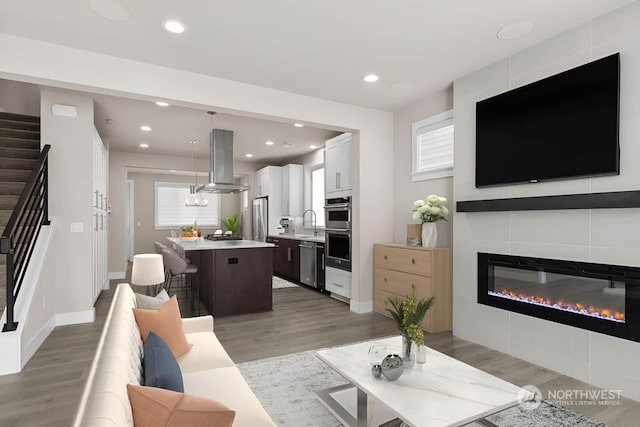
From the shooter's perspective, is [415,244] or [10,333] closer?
[10,333]

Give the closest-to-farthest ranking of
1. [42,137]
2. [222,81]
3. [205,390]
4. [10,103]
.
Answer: [205,390], [222,81], [42,137], [10,103]

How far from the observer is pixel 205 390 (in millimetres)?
1695

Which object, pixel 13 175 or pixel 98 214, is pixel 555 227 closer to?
pixel 98 214

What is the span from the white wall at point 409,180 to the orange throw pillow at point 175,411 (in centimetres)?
359

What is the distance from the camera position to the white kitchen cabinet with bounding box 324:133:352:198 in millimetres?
5172

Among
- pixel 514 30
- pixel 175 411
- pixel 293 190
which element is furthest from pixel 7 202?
pixel 514 30

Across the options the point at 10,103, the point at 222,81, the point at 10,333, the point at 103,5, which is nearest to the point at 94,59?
the point at 103,5

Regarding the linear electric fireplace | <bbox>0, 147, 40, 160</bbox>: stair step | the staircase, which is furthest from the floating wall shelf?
<bbox>0, 147, 40, 160</bbox>: stair step

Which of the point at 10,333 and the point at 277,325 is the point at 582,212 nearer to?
the point at 277,325

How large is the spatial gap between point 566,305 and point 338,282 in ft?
9.99

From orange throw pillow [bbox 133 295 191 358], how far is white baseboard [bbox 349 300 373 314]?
9.18 feet

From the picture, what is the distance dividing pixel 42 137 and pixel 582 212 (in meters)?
5.51

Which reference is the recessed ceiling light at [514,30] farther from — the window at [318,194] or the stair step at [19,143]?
the stair step at [19,143]

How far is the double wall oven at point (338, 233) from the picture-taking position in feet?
16.7
